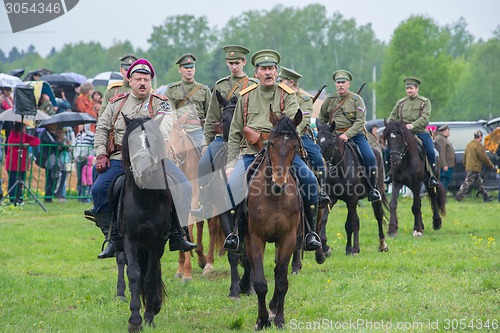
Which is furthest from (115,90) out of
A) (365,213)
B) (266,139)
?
(365,213)

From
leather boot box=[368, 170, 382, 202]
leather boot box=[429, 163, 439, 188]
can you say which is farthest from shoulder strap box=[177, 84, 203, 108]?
leather boot box=[429, 163, 439, 188]

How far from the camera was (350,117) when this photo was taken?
644 inches

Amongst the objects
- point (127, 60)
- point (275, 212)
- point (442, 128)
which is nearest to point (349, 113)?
point (127, 60)

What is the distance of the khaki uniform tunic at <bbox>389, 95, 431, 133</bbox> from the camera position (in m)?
18.8

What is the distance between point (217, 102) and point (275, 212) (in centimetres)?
358

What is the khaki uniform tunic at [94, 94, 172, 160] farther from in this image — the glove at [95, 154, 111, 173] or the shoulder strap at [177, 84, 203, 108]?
the shoulder strap at [177, 84, 203, 108]

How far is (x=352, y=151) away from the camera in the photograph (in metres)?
16.4

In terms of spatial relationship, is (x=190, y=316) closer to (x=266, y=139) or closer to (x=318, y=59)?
(x=266, y=139)

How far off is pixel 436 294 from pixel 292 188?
8.06ft

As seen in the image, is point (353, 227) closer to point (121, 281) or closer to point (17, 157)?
point (121, 281)

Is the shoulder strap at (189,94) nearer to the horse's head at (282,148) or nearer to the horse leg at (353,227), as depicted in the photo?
the horse leg at (353,227)

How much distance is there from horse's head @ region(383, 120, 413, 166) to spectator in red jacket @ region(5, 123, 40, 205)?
8.94 m

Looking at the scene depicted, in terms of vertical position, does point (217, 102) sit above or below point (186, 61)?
below

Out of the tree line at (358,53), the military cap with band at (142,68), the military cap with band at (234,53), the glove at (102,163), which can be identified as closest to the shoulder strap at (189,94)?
the military cap with band at (234,53)
